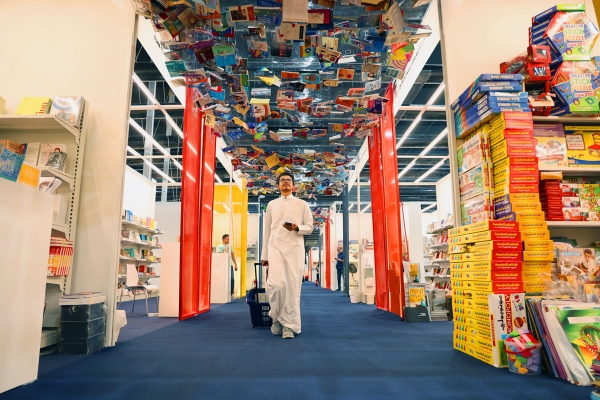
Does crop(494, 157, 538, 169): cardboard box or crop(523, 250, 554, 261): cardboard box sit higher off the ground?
Result: crop(494, 157, 538, 169): cardboard box

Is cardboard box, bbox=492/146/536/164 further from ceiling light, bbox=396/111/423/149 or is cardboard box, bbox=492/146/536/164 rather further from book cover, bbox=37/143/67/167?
ceiling light, bbox=396/111/423/149

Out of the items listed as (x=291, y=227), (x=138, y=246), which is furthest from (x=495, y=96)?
(x=138, y=246)

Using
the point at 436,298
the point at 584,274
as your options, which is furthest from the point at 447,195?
the point at 584,274

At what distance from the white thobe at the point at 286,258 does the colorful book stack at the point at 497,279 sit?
1615 mm

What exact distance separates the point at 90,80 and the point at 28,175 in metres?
1.57

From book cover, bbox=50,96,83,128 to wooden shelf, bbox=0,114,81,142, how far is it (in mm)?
79

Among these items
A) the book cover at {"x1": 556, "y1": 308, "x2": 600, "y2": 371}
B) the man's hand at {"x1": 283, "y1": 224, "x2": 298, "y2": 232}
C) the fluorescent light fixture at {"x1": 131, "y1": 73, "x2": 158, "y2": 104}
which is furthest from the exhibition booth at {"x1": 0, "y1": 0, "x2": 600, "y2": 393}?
the fluorescent light fixture at {"x1": 131, "y1": 73, "x2": 158, "y2": 104}

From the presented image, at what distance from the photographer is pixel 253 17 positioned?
156 inches

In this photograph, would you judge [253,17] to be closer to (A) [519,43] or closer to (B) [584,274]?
(A) [519,43]

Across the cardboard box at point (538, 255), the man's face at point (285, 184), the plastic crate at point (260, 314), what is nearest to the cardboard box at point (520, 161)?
the cardboard box at point (538, 255)

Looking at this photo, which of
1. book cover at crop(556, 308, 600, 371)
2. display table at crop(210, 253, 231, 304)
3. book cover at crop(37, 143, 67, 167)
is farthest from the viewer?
display table at crop(210, 253, 231, 304)

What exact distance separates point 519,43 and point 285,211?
9.02 ft

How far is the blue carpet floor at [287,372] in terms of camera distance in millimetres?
1953

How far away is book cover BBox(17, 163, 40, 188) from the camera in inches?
98.3
